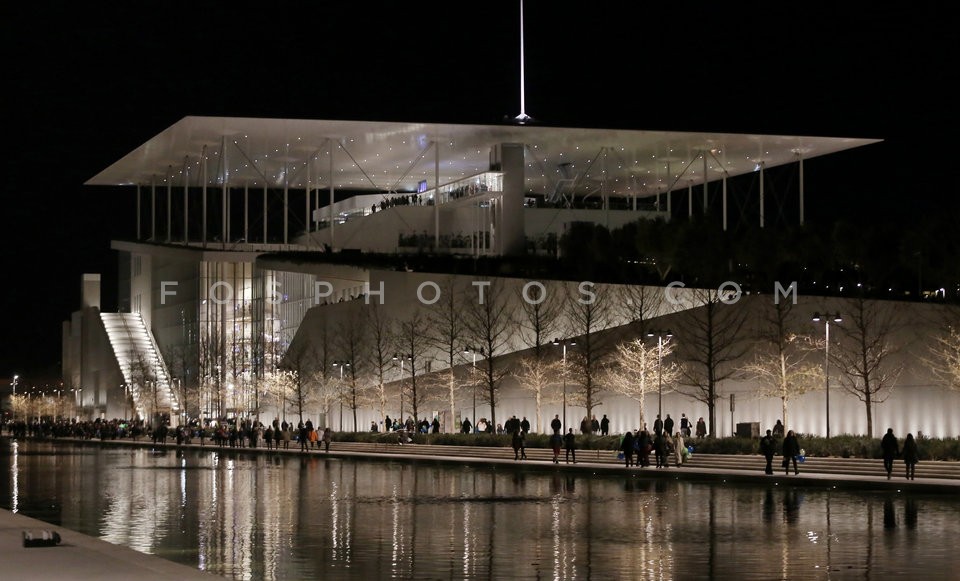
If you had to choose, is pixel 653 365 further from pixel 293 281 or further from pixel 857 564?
pixel 293 281

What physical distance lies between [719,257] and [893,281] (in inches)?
271

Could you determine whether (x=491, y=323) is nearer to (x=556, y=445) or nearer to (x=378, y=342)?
(x=378, y=342)

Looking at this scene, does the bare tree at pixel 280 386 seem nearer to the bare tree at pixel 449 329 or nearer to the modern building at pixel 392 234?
the modern building at pixel 392 234

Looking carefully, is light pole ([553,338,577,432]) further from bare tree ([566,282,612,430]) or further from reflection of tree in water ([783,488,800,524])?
reflection of tree in water ([783,488,800,524])

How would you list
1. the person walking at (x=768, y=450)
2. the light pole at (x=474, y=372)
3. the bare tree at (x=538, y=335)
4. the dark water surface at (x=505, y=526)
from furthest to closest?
the light pole at (x=474, y=372)
the bare tree at (x=538, y=335)
the person walking at (x=768, y=450)
the dark water surface at (x=505, y=526)

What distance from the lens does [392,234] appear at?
78250mm

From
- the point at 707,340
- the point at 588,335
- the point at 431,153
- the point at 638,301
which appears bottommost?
the point at 707,340

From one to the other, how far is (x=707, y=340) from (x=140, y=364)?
6587cm

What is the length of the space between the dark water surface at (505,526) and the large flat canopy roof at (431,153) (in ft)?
117

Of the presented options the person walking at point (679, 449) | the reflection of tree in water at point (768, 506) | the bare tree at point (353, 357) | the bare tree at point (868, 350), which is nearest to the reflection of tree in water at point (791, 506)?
the reflection of tree in water at point (768, 506)

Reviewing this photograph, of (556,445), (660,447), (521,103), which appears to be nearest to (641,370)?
(556,445)

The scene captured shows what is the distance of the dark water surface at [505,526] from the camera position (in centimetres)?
1562
